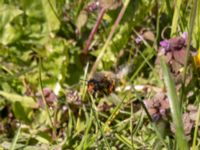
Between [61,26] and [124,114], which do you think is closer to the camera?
[124,114]

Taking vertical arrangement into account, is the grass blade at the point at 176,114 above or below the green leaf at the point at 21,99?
above

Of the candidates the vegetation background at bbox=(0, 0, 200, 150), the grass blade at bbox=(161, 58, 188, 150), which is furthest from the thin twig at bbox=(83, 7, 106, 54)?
the grass blade at bbox=(161, 58, 188, 150)

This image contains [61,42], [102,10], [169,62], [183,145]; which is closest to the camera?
[183,145]

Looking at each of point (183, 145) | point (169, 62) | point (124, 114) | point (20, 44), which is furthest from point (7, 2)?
point (183, 145)

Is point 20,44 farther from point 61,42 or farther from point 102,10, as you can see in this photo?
point 102,10

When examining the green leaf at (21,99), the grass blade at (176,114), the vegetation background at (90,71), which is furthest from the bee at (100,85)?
the grass blade at (176,114)

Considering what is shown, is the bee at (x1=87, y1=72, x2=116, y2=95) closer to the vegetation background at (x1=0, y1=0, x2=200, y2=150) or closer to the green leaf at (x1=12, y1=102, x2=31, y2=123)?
the vegetation background at (x1=0, y1=0, x2=200, y2=150)

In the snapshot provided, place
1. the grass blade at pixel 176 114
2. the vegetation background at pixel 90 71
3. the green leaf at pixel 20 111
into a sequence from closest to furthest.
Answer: the grass blade at pixel 176 114 < the vegetation background at pixel 90 71 < the green leaf at pixel 20 111

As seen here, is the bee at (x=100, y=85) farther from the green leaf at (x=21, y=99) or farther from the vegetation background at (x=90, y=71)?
the green leaf at (x=21, y=99)
